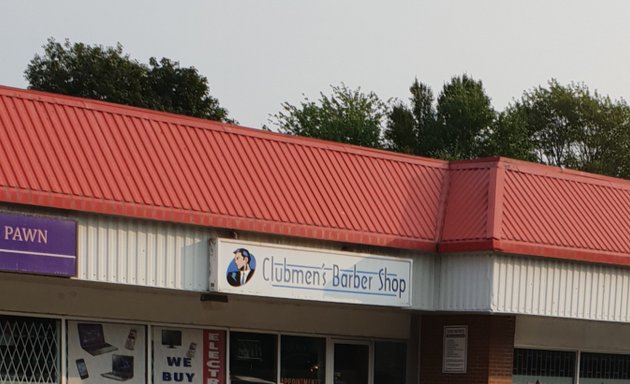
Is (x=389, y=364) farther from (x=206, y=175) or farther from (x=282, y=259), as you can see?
(x=206, y=175)

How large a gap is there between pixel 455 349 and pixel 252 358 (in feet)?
11.3

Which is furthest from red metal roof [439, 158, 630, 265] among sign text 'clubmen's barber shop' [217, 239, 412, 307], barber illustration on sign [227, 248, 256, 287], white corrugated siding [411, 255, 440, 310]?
barber illustration on sign [227, 248, 256, 287]

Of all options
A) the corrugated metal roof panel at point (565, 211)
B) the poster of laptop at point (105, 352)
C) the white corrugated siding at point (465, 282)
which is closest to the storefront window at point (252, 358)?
the poster of laptop at point (105, 352)

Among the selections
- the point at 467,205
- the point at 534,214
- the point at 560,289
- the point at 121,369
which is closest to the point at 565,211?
the point at 534,214

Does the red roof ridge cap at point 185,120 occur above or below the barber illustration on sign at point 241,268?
above

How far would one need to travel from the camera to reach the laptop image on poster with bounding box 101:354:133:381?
60.1 feet

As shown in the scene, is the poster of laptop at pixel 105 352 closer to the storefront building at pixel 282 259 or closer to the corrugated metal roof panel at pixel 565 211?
the storefront building at pixel 282 259

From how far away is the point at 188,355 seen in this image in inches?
758

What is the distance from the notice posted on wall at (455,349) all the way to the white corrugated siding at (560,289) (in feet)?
4.43

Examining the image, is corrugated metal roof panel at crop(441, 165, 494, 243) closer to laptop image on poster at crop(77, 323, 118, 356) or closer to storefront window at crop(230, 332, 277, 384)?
storefront window at crop(230, 332, 277, 384)

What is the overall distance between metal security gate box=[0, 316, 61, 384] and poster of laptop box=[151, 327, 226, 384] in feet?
5.64

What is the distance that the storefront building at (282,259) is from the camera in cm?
1686

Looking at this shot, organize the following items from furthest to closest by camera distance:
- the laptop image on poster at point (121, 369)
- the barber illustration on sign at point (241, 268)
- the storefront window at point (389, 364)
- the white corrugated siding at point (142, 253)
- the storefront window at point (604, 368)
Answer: the storefront window at point (604, 368) < the storefront window at point (389, 364) < the laptop image on poster at point (121, 369) < the barber illustration on sign at point (241, 268) < the white corrugated siding at point (142, 253)

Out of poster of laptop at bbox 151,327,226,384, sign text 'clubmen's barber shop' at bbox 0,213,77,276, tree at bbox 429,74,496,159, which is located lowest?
poster of laptop at bbox 151,327,226,384
